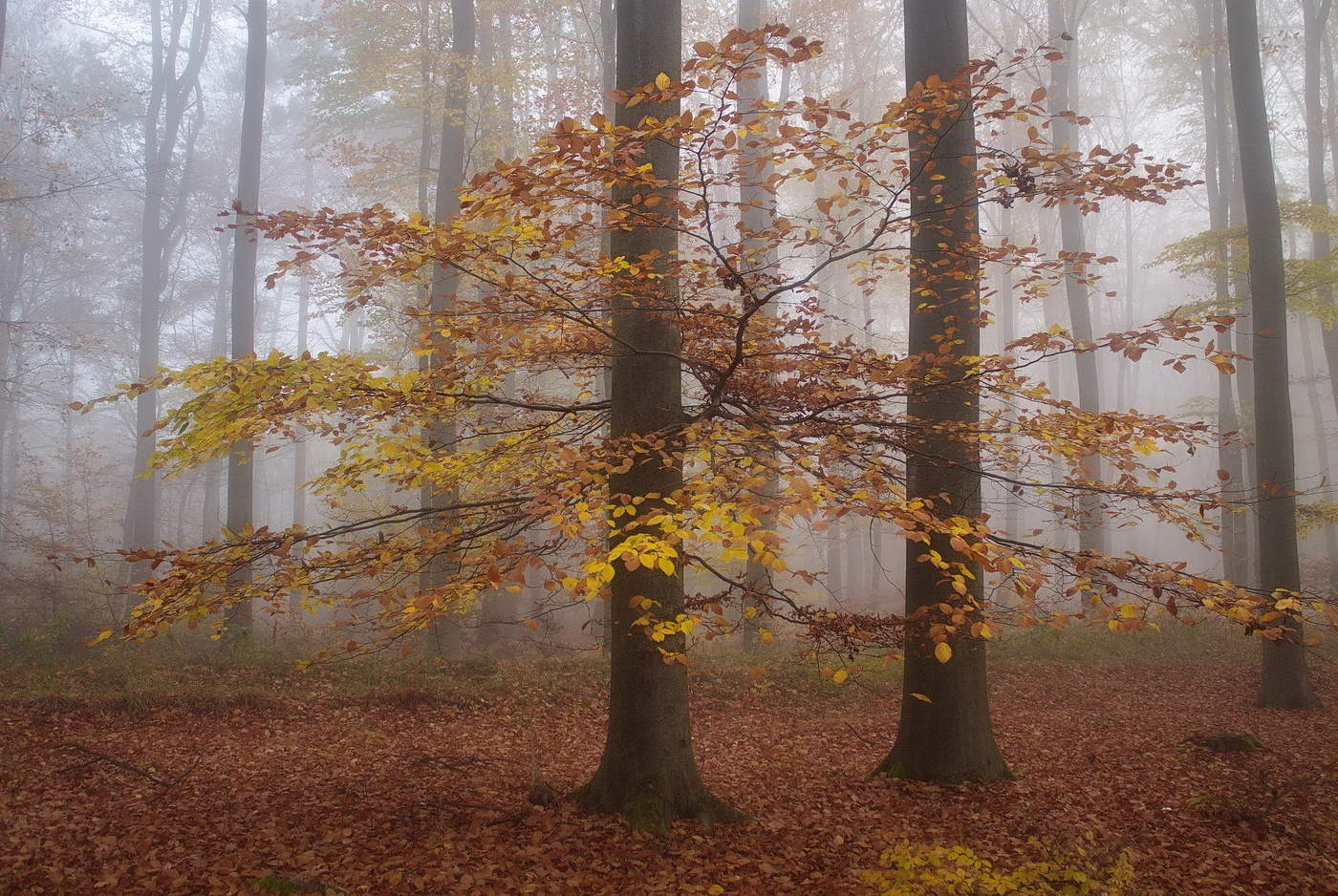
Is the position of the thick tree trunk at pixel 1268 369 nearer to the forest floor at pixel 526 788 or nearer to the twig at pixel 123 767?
the forest floor at pixel 526 788

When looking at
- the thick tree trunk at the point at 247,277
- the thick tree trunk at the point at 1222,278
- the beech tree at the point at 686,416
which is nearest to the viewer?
the beech tree at the point at 686,416

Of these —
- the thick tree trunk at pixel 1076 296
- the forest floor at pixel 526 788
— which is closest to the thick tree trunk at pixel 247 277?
the forest floor at pixel 526 788

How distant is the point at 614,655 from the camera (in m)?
4.99

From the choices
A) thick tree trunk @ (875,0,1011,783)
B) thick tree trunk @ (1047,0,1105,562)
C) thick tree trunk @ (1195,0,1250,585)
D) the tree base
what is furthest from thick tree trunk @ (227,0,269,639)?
thick tree trunk @ (1195,0,1250,585)

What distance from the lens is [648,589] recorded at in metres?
4.70

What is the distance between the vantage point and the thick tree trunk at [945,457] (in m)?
5.55

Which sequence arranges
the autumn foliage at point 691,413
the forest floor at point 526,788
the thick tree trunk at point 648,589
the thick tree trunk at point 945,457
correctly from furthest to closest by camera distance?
the thick tree trunk at point 945,457 < the thick tree trunk at point 648,589 < the forest floor at point 526,788 < the autumn foliage at point 691,413

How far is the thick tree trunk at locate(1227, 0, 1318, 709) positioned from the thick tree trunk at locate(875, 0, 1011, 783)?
17.9 feet

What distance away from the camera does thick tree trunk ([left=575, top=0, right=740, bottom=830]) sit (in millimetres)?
4781

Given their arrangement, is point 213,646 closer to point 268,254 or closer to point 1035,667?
point 1035,667

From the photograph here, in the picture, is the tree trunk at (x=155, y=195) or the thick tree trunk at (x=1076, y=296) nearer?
the thick tree trunk at (x=1076, y=296)

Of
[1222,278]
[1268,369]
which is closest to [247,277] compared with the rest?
[1268,369]

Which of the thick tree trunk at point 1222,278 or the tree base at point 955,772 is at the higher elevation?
the thick tree trunk at point 1222,278

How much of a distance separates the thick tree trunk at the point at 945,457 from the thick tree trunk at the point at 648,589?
5.68 ft
